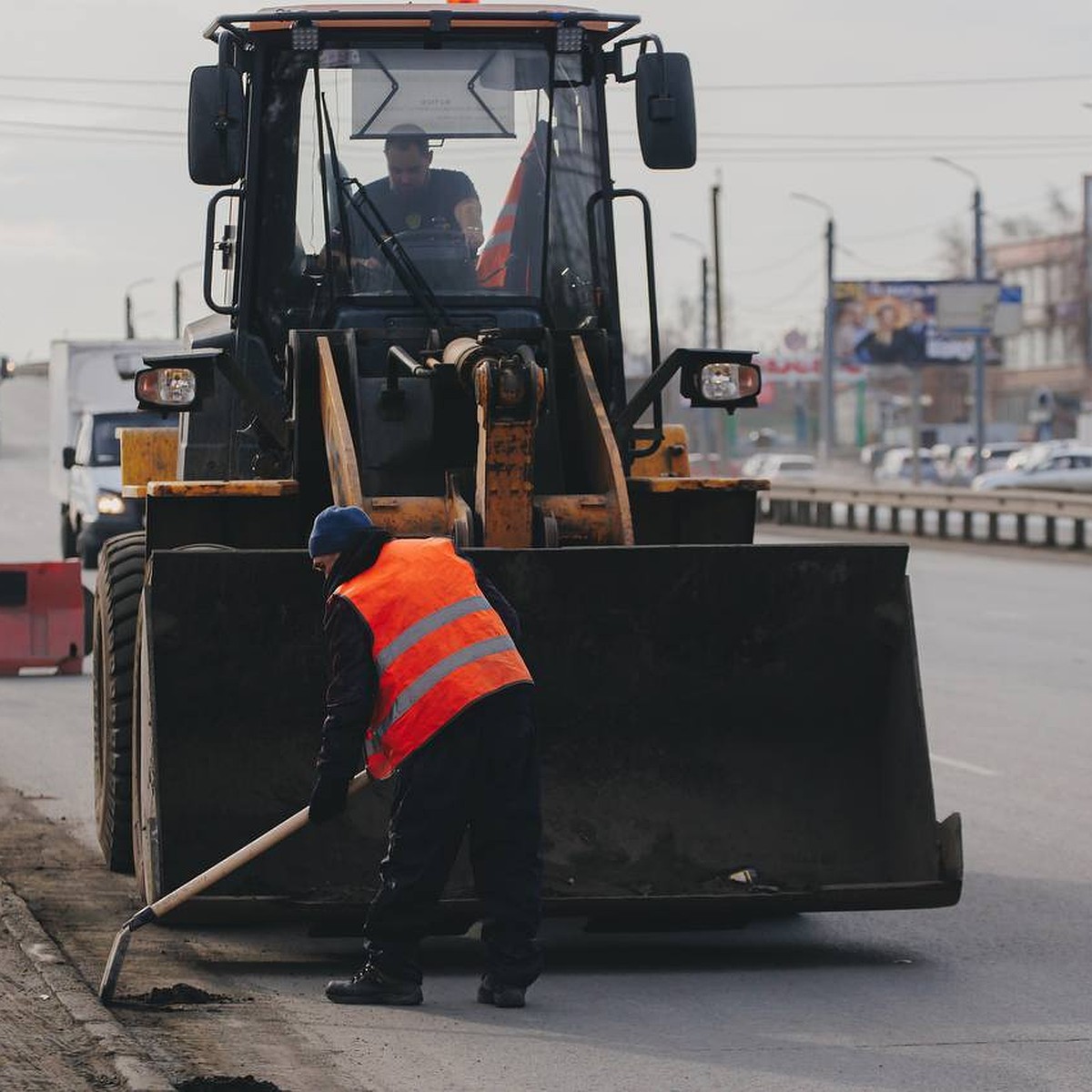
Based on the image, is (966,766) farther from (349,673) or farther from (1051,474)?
(1051,474)

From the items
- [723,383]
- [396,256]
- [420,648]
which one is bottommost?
[420,648]

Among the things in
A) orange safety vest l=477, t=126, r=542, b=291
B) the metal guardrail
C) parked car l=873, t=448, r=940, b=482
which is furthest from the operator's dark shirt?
parked car l=873, t=448, r=940, b=482

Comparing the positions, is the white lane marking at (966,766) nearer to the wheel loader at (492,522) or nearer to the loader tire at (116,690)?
the wheel loader at (492,522)

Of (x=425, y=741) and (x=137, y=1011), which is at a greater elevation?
(x=425, y=741)

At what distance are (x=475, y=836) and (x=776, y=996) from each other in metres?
1.04

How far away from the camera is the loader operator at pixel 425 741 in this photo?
22.4ft

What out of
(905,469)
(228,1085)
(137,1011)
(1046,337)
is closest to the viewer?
(228,1085)

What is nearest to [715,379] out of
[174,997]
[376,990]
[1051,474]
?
[376,990]

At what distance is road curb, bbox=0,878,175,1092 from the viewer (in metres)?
5.87

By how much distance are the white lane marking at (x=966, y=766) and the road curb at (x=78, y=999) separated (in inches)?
211

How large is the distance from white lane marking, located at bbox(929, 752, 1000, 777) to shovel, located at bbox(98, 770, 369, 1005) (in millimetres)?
5497

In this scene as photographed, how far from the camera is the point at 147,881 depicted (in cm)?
748

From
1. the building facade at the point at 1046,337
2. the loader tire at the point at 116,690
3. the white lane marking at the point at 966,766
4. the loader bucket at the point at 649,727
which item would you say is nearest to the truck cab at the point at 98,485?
the white lane marking at the point at 966,766

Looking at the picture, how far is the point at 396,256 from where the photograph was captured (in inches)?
364
